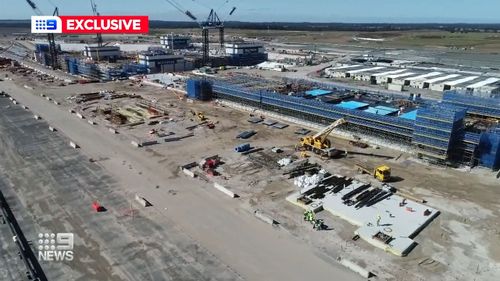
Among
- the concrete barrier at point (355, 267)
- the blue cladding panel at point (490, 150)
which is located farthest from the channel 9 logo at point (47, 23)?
the concrete barrier at point (355, 267)

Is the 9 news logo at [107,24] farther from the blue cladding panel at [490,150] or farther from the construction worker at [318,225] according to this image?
the blue cladding panel at [490,150]

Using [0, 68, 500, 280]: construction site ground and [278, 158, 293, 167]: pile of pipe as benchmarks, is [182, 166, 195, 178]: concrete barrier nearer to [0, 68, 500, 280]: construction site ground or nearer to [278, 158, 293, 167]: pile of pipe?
[0, 68, 500, 280]: construction site ground

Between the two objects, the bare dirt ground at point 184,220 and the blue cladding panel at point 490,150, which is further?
the blue cladding panel at point 490,150

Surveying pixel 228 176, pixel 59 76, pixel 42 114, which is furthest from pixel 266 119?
pixel 59 76

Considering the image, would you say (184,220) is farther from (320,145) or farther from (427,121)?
(427,121)

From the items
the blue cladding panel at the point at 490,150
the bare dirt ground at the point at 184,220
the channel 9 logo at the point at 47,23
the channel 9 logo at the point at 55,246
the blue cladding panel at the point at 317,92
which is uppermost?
the channel 9 logo at the point at 47,23

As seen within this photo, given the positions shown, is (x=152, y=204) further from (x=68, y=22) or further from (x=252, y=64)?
(x=252, y=64)
